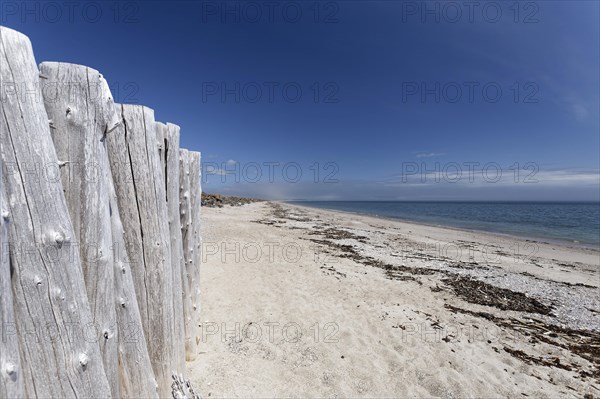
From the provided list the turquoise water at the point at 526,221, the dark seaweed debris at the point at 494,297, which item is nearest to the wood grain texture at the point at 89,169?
the dark seaweed debris at the point at 494,297

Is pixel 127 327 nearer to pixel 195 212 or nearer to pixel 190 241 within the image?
pixel 190 241

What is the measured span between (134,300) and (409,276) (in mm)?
7989

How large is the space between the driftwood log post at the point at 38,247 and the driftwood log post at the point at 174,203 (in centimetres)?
112

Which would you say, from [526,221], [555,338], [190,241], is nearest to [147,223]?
[190,241]

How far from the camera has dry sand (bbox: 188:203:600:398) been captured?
12.2 ft

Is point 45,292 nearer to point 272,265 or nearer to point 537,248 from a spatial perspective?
point 272,265

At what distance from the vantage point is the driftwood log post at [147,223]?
2.25 meters

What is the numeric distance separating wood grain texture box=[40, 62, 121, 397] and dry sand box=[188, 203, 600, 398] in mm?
2050

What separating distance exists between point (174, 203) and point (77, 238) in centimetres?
119

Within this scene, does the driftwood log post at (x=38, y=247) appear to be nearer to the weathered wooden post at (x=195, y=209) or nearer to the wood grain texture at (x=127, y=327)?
the wood grain texture at (x=127, y=327)

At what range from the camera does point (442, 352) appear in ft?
14.7

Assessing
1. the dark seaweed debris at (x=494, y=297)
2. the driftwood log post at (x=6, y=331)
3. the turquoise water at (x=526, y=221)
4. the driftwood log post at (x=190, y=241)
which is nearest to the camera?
the driftwood log post at (x=6, y=331)

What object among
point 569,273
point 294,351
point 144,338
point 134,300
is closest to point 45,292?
point 134,300

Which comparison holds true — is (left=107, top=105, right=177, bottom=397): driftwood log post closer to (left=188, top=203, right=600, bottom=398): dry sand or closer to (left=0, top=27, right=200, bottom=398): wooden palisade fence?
(left=0, top=27, right=200, bottom=398): wooden palisade fence
